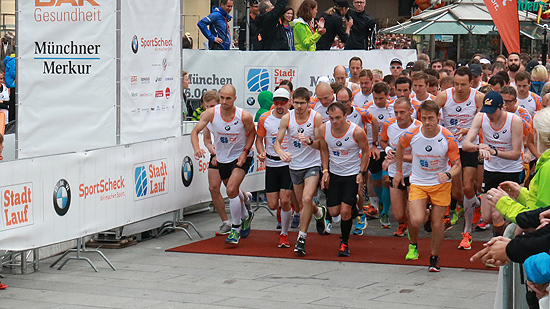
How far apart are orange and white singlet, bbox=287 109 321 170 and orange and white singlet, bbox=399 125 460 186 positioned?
1482 mm

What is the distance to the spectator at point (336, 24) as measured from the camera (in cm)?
1728

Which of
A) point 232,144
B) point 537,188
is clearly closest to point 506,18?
point 232,144

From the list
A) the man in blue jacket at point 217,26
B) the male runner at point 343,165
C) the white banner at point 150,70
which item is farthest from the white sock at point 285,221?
the man in blue jacket at point 217,26

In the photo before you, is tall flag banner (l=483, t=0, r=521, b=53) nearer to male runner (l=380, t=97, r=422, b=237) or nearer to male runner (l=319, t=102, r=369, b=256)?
male runner (l=380, t=97, r=422, b=237)

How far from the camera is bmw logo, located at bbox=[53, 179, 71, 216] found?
946cm

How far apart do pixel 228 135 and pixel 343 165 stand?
1.77 meters

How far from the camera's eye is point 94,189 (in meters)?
10.1

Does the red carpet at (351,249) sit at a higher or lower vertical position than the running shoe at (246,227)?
lower

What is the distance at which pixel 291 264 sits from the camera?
10.4m

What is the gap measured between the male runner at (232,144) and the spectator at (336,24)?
6.04 metres

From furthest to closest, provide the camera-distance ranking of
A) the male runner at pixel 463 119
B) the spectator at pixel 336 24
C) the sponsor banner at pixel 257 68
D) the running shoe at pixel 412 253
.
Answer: the spectator at pixel 336 24 → the sponsor banner at pixel 257 68 → the male runner at pixel 463 119 → the running shoe at pixel 412 253

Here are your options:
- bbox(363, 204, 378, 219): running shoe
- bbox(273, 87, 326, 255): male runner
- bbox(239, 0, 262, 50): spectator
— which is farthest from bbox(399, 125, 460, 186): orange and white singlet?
bbox(239, 0, 262, 50): spectator

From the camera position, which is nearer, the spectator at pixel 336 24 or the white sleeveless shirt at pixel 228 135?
the white sleeveless shirt at pixel 228 135

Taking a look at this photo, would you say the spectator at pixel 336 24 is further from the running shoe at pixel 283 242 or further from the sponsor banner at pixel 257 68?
the running shoe at pixel 283 242
